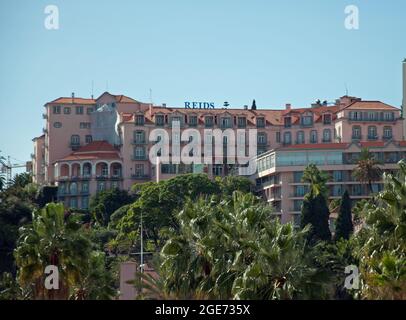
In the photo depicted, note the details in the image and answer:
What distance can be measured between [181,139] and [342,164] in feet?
100

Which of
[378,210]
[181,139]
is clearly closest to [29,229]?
[378,210]

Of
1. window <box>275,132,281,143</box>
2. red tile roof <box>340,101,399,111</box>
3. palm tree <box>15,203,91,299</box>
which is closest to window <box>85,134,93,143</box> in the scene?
window <box>275,132,281,143</box>

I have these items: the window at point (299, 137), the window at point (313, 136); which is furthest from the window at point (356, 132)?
the window at point (299, 137)

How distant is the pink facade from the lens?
186 m

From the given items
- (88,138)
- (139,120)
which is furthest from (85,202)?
(88,138)

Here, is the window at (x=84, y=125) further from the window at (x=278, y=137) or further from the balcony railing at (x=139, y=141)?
the window at (x=278, y=137)

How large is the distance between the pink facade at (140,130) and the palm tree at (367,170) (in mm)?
22343

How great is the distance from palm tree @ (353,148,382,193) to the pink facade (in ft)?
73.3

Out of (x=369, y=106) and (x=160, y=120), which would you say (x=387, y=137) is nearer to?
(x=369, y=106)

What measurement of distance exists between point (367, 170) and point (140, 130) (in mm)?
40976

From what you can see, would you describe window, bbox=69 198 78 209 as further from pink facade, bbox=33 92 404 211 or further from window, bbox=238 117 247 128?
window, bbox=238 117 247 128
